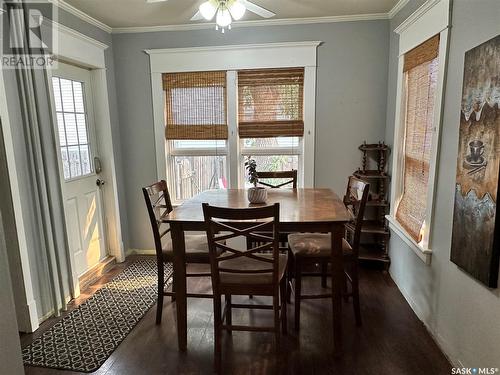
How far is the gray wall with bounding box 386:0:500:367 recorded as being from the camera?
5.16 ft

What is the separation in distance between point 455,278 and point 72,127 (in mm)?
3212

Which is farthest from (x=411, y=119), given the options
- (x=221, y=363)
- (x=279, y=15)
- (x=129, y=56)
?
(x=129, y=56)

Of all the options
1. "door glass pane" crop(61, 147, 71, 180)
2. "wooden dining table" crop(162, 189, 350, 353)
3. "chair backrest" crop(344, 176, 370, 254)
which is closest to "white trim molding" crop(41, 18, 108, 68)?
"door glass pane" crop(61, 147, 71, 180)

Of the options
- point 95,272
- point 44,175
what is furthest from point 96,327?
point 44,175

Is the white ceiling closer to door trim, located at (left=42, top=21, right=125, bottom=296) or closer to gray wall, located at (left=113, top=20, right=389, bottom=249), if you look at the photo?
gray wall, located at (left=113, top=20, right=389, bottom=249)

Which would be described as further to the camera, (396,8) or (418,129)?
(396,8)

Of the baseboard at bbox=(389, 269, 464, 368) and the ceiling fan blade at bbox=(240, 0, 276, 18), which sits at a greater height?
the ceiling fan blade at bbox=(240, 0, 276, 18)

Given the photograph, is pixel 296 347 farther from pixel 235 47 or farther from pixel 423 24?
pixel 235 47

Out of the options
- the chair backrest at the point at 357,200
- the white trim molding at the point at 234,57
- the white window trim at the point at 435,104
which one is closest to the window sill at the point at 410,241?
the white window trim at the point at 435,104

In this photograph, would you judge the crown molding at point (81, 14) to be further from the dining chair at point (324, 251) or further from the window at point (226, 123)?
the dining chair at point (324, 251)

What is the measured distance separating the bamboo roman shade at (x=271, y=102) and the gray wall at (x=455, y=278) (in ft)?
4.25

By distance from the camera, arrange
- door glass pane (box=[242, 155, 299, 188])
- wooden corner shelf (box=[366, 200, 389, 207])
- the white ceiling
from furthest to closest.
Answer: door glass pane (box=[242, 155, 299, 188]) → wooden corner shelf (box=[366, 200, 389, 207]) → the white ceiling

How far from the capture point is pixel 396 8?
2857 millimetres

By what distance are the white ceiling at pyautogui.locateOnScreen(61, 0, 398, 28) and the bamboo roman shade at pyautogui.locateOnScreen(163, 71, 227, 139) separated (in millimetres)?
559
